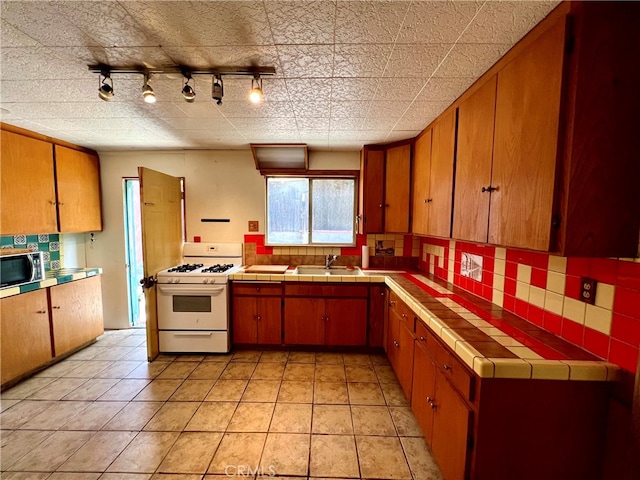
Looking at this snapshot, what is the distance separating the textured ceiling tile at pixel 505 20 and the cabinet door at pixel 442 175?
68 centimetres

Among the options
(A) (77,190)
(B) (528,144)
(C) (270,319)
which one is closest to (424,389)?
(B) (528,144)

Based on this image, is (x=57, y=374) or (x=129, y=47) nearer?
(x=129, y=47)

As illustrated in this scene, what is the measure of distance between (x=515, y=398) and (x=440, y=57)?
5.51 ft

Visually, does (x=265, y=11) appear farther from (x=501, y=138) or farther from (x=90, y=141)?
(x=90, y=141)

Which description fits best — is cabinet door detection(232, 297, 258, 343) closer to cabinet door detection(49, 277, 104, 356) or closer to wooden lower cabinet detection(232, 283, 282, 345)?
wooden lower cabinet detection(232, 283, 282, 345)

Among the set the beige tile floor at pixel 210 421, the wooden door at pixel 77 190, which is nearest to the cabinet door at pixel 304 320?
the beige tile floor at pixel 210 421

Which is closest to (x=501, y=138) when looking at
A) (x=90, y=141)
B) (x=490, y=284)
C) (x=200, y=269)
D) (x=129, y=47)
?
(x=490, y=284)

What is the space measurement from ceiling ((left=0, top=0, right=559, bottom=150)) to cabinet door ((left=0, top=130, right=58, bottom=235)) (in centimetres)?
26

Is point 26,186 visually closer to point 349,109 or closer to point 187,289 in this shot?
point 187,289

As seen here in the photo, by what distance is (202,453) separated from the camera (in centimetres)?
164

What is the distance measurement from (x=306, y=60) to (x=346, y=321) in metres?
2.41

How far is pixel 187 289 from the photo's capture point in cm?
280

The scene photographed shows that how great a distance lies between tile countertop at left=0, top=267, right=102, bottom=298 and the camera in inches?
88.4

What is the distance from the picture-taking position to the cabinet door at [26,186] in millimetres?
2344
